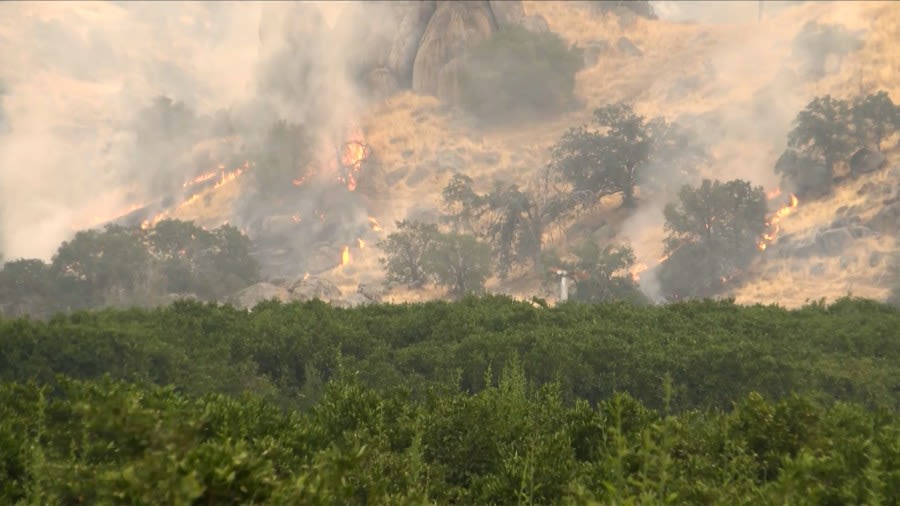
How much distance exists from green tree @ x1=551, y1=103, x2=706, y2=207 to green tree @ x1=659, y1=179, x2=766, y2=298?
9987 millimetres

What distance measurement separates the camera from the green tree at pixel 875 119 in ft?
221

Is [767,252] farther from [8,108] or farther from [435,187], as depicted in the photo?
[8,108]

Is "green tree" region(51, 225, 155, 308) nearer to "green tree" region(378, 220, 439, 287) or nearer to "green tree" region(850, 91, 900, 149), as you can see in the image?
"green tree" region(378, 220, 439, 287)

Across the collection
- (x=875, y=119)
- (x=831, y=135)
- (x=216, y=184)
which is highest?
(x=216, y=184)

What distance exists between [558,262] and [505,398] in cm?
5306

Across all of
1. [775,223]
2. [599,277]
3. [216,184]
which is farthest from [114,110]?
[775,223]

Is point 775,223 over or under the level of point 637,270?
over

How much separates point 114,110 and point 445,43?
43.1 metres

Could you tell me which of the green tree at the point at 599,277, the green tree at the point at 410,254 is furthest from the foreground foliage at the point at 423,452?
the green tree at the point at 410,254

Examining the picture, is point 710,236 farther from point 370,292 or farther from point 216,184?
point 216,184

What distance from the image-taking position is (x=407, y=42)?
10275 centimetres

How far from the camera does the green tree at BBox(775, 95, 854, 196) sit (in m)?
68.3

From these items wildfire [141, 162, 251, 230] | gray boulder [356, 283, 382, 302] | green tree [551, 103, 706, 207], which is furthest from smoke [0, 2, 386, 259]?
gray boulder [356, 283, 382, 302]

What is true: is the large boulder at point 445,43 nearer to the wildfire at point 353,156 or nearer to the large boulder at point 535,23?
the large boulder at point 535,23
